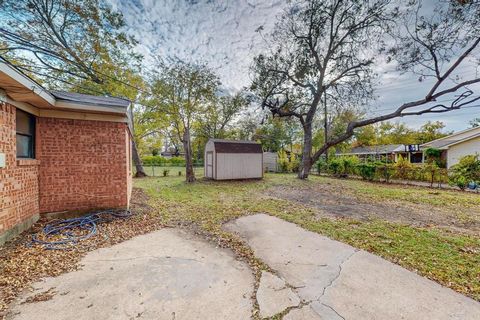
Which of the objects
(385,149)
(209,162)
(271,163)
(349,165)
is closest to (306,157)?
(349,165)

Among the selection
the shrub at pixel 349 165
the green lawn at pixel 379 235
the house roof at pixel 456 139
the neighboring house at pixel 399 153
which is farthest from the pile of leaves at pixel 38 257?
the neighboring house at pixel 399 153

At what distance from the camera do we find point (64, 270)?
8.85 ft

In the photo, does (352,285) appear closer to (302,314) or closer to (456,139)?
(302,314)

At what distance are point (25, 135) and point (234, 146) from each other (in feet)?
34.9

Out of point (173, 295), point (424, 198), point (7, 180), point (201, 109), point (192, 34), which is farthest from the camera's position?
point (201, 109)

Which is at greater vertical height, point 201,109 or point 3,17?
point 3,17

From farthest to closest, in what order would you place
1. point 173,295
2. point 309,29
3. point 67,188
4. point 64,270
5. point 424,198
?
point 309,29
point 424,198
point 67,188
point 64,270
point 173,295

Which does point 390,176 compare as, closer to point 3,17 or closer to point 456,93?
point 456,93

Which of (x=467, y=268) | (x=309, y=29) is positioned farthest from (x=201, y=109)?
(x=467, y=268)

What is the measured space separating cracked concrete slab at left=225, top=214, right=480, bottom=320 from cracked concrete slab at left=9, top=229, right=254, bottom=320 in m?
0.63

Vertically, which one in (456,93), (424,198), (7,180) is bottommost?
(424,198)

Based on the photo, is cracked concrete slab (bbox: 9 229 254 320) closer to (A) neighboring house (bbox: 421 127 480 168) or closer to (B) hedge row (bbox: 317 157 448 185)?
(B) hedge row (bbox: 317 157 448 185)

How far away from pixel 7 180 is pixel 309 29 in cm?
1516

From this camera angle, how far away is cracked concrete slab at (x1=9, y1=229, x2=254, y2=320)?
1.96 metres
